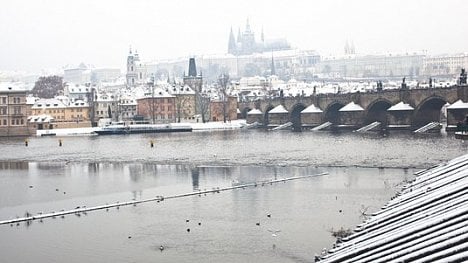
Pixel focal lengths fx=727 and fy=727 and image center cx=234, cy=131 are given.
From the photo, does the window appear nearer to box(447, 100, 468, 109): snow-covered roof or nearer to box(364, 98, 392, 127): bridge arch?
box(364, 98, 392, 127): bridge arch

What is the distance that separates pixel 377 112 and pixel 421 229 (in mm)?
82047

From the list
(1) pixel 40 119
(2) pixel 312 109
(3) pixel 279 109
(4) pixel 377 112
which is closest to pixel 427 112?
(4) pixel 377 112

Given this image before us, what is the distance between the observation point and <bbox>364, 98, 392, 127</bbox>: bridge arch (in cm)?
9244

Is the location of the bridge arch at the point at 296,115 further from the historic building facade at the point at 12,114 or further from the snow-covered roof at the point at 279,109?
the historic building facade at the point at 12,114

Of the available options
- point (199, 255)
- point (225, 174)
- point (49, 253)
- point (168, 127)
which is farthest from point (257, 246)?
point (168, 127)

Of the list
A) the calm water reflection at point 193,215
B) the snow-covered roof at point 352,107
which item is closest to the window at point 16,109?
the snow-covered roof at point 352,107

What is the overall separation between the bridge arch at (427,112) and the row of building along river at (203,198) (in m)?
18.0

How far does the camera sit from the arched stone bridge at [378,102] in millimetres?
82250

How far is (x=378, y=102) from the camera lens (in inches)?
3644

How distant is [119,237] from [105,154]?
40.2m

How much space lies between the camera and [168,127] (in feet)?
349

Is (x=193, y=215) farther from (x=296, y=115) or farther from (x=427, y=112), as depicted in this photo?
(x=296, y=115)

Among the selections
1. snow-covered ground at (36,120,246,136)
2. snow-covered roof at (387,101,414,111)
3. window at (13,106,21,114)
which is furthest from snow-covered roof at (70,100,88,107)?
snow-covered roof at (387,101,414,111)

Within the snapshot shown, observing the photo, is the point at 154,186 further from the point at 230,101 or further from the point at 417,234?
the point at 230,101
